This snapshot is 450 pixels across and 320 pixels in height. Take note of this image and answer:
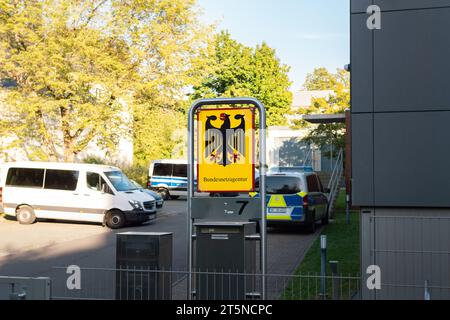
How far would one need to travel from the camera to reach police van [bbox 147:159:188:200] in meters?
39.3

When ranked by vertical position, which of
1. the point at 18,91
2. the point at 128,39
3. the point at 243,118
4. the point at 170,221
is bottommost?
the point at 170,221

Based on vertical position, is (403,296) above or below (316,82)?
below

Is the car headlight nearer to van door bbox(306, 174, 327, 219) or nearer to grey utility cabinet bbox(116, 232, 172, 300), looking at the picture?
van door bbox(306, 174, 327, 219)

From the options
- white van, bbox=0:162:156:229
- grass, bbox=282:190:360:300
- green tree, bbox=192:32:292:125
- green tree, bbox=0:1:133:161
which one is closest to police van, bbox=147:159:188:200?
green tree, bbox=0:1:133:161

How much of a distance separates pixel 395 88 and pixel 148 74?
20977 mm

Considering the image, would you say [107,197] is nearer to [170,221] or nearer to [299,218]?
[170,221]

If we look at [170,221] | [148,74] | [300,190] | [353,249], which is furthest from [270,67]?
[353,249]

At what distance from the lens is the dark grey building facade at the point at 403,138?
8.98 m

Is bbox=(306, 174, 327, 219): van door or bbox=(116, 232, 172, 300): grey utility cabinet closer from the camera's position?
bbox=(116, 232, 172, 300): grey utility cabinet

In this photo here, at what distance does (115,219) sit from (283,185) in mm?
5882

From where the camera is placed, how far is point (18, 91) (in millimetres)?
27891

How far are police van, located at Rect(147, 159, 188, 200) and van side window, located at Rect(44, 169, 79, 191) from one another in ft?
52.5

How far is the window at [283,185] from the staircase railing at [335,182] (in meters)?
5.86

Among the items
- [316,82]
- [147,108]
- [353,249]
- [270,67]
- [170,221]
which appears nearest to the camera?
[353,249]
